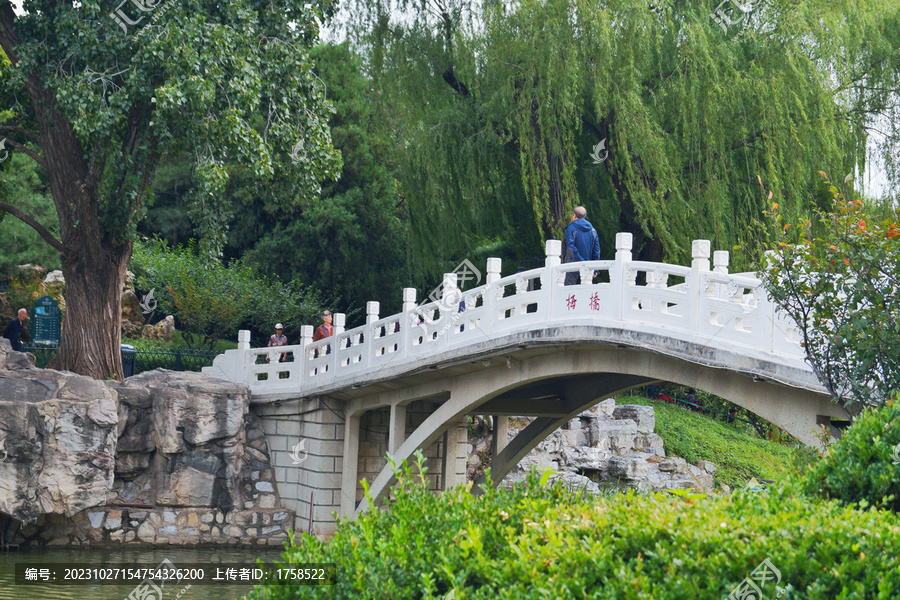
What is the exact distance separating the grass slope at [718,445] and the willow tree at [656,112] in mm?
4581

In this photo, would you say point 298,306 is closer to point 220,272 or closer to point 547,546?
point 220,272

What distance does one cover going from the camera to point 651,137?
572 inches

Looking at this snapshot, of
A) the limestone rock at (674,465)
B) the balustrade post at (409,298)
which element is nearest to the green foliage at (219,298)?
the limestone rock at (674,465)

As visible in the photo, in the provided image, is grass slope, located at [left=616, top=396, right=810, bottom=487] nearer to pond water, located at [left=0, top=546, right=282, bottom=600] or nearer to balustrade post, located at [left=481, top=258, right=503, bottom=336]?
pond water, located at [left=0, top=546, right=282, bottom=600]

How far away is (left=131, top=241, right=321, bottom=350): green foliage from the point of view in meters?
20.8

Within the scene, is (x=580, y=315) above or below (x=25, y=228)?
below

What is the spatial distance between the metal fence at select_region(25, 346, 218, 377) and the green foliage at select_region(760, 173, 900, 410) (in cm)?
1219

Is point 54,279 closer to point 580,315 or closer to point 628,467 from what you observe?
point 628,467

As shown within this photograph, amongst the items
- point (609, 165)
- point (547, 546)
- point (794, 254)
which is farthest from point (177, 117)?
point (547, 546)

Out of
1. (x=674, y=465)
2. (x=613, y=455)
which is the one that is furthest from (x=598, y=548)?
(x=674, y=465)

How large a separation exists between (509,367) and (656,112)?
5.68 m

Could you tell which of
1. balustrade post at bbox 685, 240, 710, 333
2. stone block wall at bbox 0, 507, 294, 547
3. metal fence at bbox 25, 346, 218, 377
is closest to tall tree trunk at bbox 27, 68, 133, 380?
metal fence at bbox 25, 346, 218, 377

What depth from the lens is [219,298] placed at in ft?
67.9

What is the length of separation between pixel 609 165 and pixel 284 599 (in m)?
11.7
